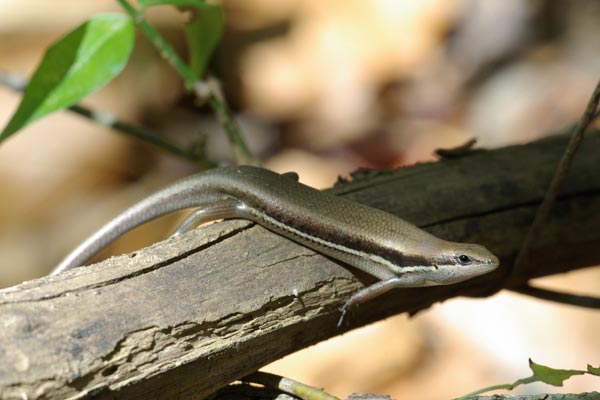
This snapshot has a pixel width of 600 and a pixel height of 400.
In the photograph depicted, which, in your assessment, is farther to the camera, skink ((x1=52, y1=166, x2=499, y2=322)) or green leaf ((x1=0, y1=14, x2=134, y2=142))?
skink ((x1=52, y1=166, x2=499, y2=322))

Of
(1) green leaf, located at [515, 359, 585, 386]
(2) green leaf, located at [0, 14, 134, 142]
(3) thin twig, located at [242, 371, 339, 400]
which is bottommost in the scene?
(1) green leaf, located at [515, 359, 585, 386]

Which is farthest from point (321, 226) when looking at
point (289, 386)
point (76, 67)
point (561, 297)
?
point (561, 297)

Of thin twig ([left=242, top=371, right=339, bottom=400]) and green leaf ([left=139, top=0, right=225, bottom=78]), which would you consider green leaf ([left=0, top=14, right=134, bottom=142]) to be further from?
thin twig ([left=242, top=371, right=339, bottom=400])

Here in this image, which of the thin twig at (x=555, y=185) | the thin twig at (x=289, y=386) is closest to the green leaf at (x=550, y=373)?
the thin twig at (x=289, y=386)

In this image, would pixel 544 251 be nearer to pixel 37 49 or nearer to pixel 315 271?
pixel 315 271

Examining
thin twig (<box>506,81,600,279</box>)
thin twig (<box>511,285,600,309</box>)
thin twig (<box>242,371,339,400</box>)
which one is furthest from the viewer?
thin twig (<box>511,285,600,309</box>)

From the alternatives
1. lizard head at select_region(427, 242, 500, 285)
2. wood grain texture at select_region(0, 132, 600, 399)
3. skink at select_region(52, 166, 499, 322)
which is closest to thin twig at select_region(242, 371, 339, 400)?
wood grain texture at select_region(0, 132, 600, 399)

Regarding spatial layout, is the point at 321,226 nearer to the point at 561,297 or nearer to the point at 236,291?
the point at 236,291
